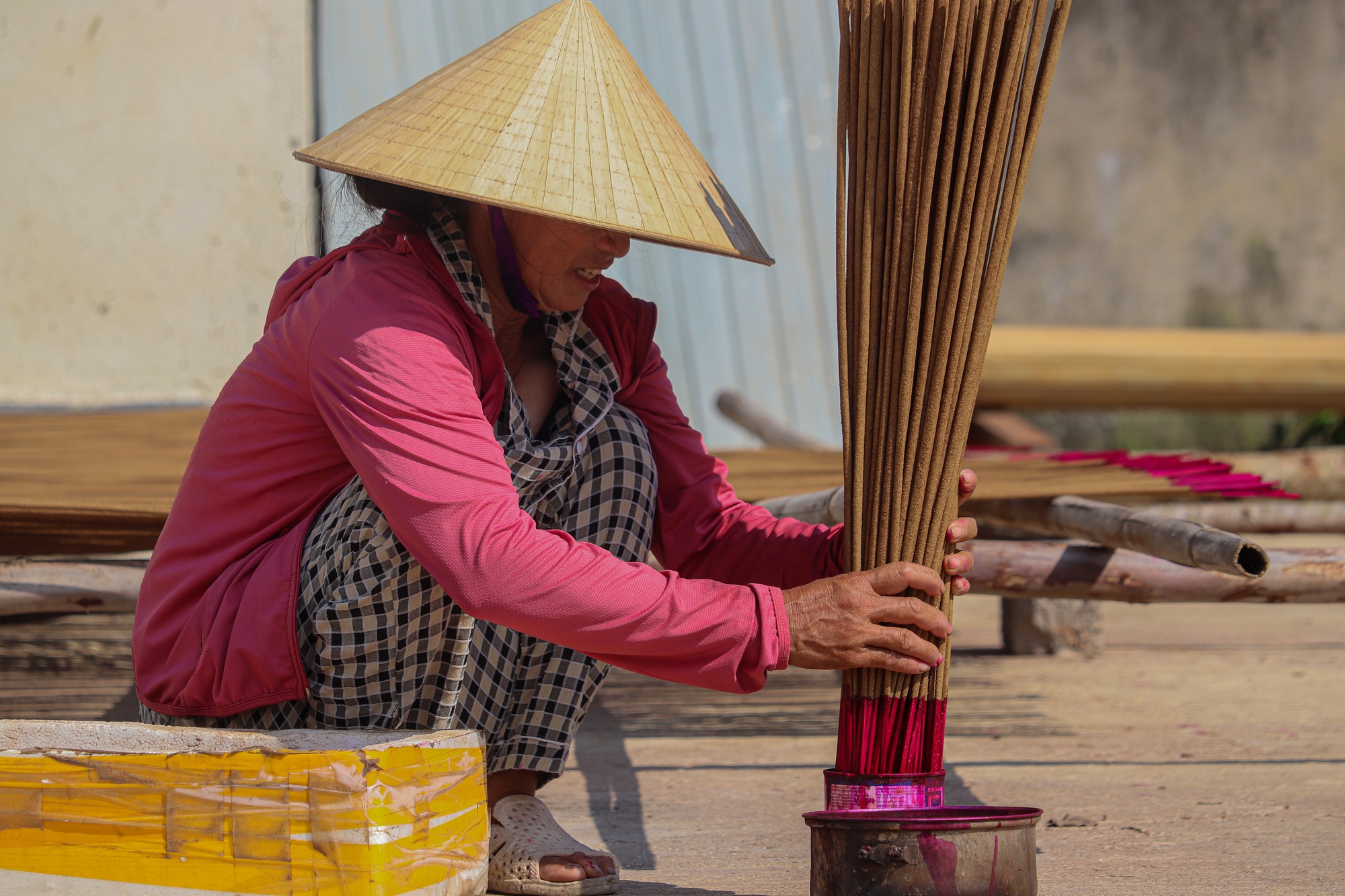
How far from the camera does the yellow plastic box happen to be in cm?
117

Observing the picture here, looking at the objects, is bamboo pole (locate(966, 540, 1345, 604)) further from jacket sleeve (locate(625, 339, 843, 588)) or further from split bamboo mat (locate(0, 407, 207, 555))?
split bamboo mat (locate(0, 407, 207, 555))

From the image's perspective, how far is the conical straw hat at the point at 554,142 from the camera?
4.13 ft

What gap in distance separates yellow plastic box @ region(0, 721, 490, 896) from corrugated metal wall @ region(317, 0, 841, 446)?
406 cm

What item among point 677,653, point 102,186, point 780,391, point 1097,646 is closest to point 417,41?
point 102,186

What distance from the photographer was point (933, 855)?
1163 millimetres

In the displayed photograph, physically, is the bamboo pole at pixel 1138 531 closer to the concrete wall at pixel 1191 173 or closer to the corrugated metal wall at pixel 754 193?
the corrugated metal wall at pixel 754 193

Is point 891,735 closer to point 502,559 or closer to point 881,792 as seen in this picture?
point 881,792

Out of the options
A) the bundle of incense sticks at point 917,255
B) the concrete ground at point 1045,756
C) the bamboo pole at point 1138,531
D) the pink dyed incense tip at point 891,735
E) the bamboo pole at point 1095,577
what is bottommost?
the concrete ground at point 1045,756

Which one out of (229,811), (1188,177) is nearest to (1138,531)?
(229,811)

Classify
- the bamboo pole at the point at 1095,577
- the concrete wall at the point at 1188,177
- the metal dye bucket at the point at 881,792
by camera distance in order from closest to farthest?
the metal dye bucket at the point at 881,792
the bamboo pole at the point at 1095,577
the concrete wall at the point at 1188,177

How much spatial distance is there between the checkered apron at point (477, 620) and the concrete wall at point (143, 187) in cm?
326

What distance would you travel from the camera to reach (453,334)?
1.33 m

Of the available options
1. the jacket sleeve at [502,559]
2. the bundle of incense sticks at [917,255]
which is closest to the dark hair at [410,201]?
the jacket sleeve at [502,559]

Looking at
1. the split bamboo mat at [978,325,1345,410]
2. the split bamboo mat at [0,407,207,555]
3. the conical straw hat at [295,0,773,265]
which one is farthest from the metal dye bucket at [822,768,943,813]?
the split bamboo mat at [978,325,1345,410]
